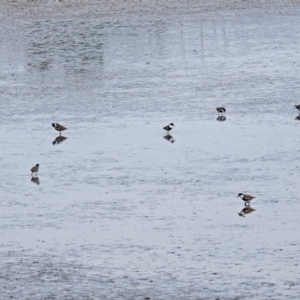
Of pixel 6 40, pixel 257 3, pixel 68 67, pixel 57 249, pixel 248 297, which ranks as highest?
pixel 257 3

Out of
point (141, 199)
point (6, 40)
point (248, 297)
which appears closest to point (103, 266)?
point (248, 297)

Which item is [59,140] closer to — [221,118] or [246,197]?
[221,118]

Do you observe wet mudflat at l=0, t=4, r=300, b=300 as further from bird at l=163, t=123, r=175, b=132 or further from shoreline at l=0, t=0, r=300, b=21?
shoreline at l=0, t=0, r=300, b=21

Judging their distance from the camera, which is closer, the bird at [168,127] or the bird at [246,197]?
the bird at [246,197]

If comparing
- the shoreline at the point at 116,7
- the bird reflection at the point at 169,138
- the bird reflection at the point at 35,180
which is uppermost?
the shoreline at the point at 116,7

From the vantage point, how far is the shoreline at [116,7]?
48062 mm

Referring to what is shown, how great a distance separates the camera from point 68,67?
112 feet

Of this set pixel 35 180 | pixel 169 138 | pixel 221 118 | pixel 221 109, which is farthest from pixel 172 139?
pixel 35 180

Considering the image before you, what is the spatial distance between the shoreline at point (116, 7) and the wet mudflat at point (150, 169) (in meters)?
8.76

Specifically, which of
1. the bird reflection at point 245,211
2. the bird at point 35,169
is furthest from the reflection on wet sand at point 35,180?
the bird reflection at point 245,211

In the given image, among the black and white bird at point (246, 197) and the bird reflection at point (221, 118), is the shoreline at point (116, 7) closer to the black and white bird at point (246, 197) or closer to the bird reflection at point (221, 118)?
the bird reflection at point (221, 118)

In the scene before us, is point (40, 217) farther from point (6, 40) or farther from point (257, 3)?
point (257, 3)

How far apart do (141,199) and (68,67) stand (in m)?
16.1

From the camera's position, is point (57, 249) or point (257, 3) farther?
point (257, 3)
